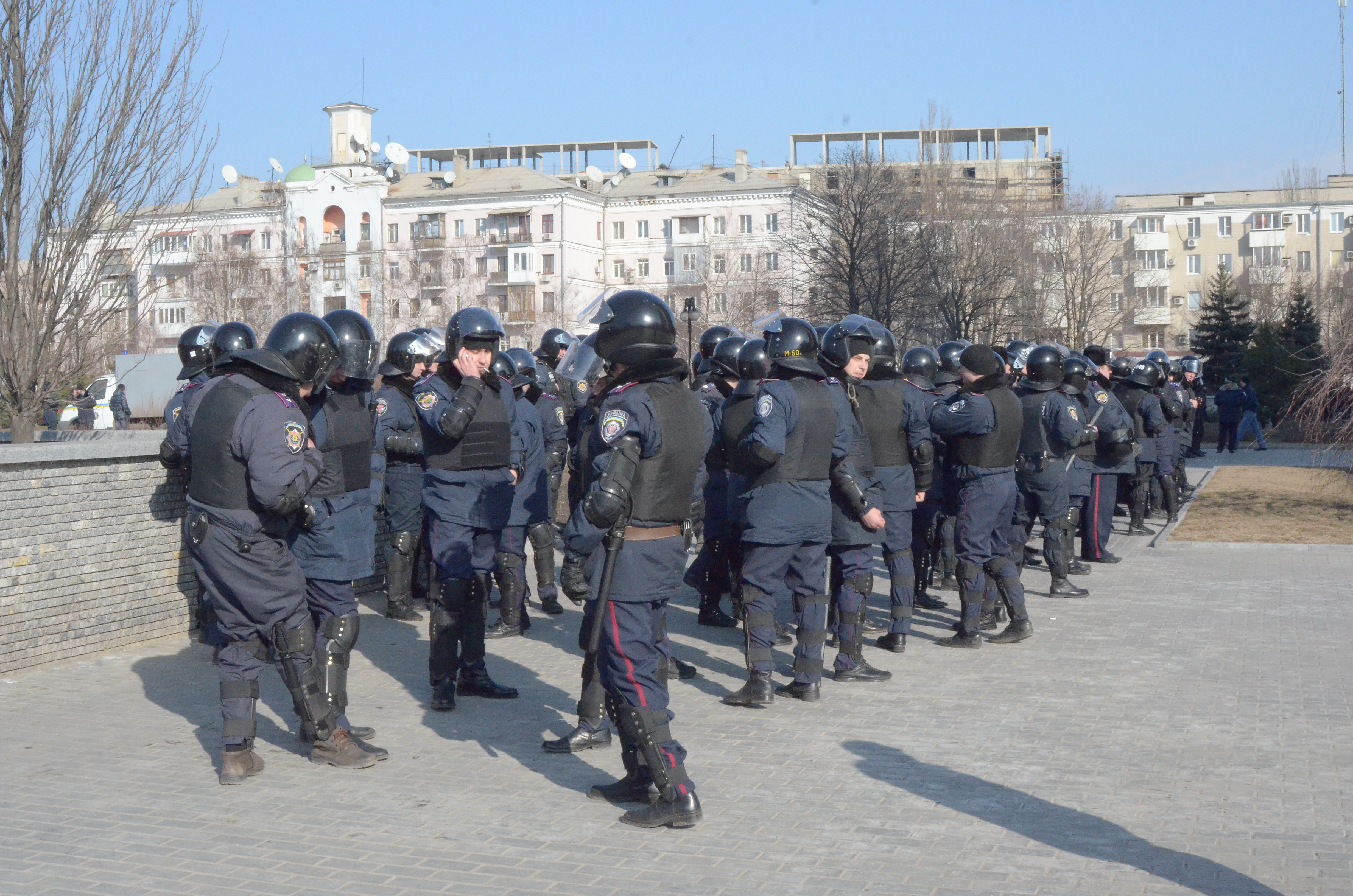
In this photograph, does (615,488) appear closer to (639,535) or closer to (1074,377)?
(639,535)

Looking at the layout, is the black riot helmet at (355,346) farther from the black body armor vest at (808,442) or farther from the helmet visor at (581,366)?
the black body armor vest at (808,442)

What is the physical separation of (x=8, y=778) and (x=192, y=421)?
6.16 ft

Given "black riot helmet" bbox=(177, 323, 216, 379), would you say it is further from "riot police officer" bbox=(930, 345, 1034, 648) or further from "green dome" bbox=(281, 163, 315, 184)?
"green dome" bbox=(281, 163, 315, 184)

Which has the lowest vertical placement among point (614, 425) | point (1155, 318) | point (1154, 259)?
point (614, 425)

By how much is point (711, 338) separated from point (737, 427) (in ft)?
11.4

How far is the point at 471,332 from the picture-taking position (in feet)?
25.4

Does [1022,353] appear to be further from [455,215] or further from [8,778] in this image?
[455,215]

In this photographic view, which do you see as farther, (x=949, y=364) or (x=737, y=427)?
(x=949, y=364)

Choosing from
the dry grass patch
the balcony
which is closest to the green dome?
the balcony

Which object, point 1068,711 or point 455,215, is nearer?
point 1068,711

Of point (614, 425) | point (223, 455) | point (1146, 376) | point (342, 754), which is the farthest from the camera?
point (1146, 376)

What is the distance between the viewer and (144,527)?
362 inches

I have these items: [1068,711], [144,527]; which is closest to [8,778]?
[144,527]

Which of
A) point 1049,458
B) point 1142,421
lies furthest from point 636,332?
point 1142,421
